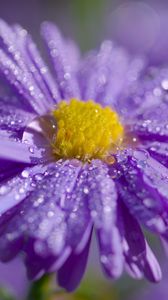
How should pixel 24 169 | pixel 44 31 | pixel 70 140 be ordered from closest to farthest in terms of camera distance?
pixel 24 169, pixel 70 140, pixel 44 31

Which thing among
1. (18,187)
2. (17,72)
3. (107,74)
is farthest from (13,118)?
(107,74)

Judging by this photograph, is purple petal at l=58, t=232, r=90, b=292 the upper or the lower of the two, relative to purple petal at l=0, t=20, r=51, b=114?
lower

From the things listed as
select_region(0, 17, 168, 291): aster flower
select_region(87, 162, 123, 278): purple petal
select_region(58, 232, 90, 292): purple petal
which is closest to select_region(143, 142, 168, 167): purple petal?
select_region(0, 17, 168, 291): aster flower

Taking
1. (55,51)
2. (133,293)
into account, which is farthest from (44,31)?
(133,293)

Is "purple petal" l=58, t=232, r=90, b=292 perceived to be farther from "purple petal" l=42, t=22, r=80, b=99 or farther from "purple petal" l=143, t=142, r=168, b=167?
"purple petal" l=42, t=22, r=80, b=99

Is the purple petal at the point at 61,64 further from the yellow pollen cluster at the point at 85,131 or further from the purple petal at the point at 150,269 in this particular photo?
the purple petal at the point at 150,269

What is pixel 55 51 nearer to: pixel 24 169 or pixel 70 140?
pixel 70 140

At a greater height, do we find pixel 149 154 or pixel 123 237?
pixel 149 154

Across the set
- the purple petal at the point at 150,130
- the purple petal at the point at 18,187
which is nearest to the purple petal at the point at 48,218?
the purple petal at the point at 18,187
